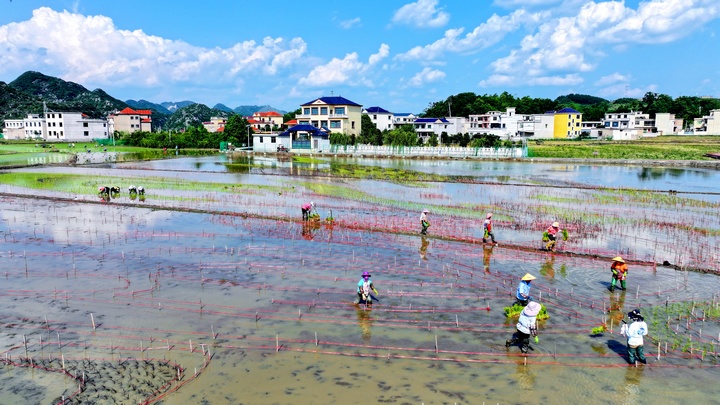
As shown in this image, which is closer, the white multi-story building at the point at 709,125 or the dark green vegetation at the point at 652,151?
the dark green vegetation at the point at 652,151

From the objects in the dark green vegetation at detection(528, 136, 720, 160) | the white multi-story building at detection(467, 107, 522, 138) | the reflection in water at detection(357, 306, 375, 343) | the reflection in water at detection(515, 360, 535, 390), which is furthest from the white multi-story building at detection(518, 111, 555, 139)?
the reflection in water at detection(515, 360, 535, 390)

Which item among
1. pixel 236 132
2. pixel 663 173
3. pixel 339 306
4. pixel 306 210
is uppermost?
pixel 236 132

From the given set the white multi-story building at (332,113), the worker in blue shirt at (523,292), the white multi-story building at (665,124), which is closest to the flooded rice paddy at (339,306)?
the worker in blue shirt at (523,292)

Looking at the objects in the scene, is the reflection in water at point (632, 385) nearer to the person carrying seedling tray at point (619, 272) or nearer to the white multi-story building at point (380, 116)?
the person carrying seedling tray at point (619, 272)

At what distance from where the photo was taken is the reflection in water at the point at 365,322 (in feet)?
38.4

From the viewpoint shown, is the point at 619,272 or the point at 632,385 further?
the point at 619,272

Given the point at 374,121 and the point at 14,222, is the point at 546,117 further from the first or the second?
the point at 14,222

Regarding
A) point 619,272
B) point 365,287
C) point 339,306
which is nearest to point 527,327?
point 365,287

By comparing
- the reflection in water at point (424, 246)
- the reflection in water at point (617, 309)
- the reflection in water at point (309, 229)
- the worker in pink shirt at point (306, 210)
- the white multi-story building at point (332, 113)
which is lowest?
the reflection in water at point (617, 309)

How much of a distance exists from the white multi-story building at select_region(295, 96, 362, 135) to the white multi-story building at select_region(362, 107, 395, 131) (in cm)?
2456

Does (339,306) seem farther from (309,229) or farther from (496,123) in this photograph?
(496,123)

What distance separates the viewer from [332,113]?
93000 mm

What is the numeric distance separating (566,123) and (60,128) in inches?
4596

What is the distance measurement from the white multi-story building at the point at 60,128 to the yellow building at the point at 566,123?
10838 centimetres
